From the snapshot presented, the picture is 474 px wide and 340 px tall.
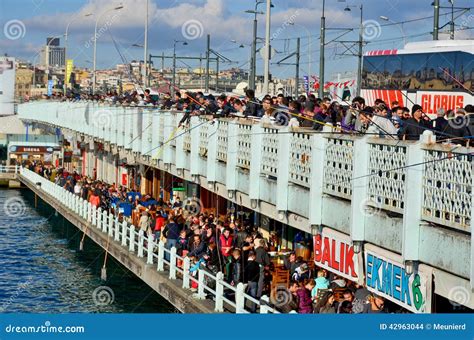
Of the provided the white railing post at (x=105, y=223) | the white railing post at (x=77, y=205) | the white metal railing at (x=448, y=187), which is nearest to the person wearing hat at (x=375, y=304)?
the white metal railing at (x=448, y=187)

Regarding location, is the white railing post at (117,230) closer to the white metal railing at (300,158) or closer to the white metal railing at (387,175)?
the white metal railing at (300,158)

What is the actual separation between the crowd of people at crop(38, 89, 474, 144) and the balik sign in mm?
1662

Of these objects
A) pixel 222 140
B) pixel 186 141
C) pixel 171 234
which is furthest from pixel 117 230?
pixel 222 140

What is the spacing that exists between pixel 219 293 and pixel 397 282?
17.1ft

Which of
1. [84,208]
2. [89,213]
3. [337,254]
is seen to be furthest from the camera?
[84,208]

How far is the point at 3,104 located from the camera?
137 metres

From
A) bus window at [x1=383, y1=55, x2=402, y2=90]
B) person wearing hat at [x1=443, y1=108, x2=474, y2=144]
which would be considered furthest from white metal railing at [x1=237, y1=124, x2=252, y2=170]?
bus window at [x1=383, y1=55, x2=402, y2=90]

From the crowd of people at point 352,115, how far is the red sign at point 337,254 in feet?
5.28

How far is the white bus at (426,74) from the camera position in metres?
30.1

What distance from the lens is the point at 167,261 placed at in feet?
80.0

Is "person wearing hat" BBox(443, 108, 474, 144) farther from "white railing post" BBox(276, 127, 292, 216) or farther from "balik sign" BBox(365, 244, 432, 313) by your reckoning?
"white railing post" BBox(276, 127, 292, 216)

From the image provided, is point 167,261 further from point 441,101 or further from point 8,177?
point 8,177

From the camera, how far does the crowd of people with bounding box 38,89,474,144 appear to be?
43.3ft

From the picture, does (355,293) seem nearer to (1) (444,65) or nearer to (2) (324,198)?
(2) (324,198)
